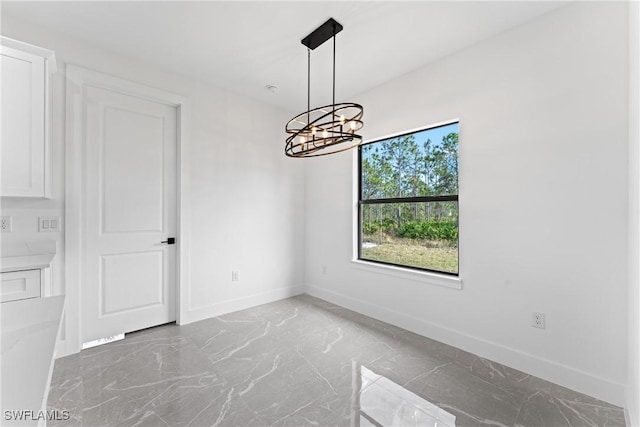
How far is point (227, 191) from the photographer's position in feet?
11.4

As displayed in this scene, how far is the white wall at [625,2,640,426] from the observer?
1.51 metres

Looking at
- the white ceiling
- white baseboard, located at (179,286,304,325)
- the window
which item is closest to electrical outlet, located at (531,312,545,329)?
the window

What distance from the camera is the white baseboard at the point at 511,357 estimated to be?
186 centimetres

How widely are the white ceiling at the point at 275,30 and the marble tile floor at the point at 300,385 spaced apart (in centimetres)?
266

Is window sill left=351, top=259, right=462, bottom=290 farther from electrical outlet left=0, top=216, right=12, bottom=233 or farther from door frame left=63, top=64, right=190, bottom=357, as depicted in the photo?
electrical outlet left=0, top=216, right=12, bottom=233

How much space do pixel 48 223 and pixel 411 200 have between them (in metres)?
3.24

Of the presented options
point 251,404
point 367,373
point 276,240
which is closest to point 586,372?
point 367,373

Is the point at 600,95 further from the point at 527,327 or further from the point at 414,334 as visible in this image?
the point at 414,334

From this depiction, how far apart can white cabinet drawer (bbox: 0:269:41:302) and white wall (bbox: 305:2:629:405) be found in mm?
2969

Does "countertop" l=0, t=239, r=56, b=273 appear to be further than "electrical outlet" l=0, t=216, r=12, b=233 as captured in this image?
No

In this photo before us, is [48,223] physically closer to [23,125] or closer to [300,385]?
[23,125]

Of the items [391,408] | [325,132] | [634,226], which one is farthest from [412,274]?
[325,132]

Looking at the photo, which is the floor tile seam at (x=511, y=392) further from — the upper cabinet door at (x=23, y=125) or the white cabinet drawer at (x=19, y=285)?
the upper cabinet door at (x=23, y=125)

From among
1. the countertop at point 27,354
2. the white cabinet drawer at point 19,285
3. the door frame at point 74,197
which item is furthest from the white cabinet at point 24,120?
the countertop at point 27,354
